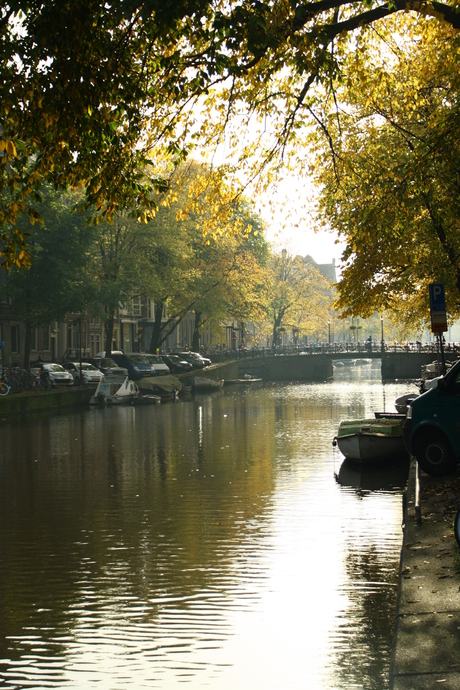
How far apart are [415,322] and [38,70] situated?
34.0m

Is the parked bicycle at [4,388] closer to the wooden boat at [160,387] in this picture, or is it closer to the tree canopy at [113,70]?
the wooden boat at [160,387]

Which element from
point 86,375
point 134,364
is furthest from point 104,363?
point 86,375

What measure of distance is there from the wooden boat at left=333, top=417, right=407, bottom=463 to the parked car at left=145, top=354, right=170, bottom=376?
134ft

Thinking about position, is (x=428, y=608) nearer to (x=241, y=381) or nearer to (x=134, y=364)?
(x=134, y=364)

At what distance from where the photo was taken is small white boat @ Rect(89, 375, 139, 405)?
49469 mm

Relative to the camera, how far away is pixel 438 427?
1623 centimetres

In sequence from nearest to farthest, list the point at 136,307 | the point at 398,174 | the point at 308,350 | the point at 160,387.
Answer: the point at 398,174, the point at 160,387, the point at 136,307, the point at 308,350

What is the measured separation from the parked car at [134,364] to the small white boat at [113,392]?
7.75 metres

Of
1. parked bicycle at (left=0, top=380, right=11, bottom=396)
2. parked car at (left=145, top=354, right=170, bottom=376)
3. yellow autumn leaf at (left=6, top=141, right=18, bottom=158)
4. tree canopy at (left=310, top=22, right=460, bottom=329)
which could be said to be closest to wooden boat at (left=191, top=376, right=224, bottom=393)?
parked car at (left=145, top=354, right=170, bottom=376)

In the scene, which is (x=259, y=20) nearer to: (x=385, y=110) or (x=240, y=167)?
(x=240, y=167)

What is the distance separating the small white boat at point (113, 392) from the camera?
49469 millimetres

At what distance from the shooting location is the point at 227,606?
10.5 meters

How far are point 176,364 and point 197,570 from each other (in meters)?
58.8

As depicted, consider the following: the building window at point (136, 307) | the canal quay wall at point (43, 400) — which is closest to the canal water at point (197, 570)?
the canal quay wall at point (43, 400)
